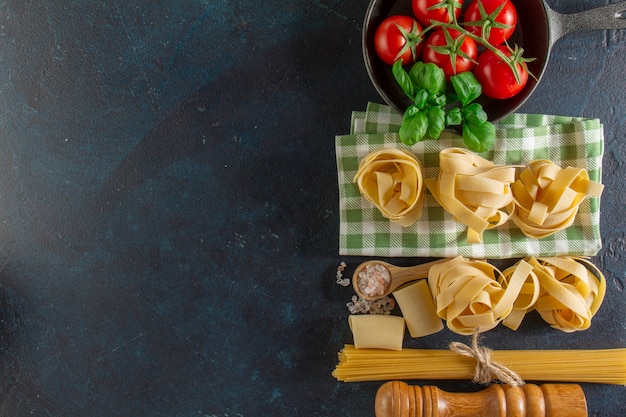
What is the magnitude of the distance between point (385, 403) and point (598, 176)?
104 cm

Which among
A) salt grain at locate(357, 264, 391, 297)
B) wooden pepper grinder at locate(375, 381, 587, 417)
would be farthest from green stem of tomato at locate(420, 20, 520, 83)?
wooden pepper grinder at locate(375, 381, 587, 417)

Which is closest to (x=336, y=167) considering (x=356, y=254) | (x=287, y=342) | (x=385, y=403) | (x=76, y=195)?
(x=356, y=254)

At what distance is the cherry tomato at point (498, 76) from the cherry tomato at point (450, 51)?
0.04 m

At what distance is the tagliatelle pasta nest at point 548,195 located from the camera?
1787 mm

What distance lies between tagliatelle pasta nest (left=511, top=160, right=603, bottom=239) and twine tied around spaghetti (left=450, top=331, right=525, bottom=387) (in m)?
0.41

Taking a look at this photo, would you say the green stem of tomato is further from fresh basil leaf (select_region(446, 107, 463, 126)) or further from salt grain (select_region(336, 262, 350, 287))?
salt grain (select_region(336, 262, 350, 287))

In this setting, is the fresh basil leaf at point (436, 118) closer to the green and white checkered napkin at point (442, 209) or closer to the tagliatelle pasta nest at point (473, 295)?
the green and white checkered napkin at point (442, 209)

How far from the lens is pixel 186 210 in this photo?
2072 millimetres

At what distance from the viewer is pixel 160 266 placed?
6.82ft

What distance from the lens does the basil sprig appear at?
1.68 m

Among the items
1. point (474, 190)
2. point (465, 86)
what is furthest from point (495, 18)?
point (474, 190)

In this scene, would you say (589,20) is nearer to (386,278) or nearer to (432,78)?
(432,78)

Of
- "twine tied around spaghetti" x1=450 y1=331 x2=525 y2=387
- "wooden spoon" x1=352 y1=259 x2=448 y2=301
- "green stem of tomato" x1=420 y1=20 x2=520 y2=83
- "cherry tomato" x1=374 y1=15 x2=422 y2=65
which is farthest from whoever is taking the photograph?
"wooden spoon" x1=352 y1=259 x2=448 y2=301

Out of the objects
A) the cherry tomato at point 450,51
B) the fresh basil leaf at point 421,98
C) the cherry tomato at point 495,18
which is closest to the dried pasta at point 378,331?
the fresh basil leaf at point 421,98
